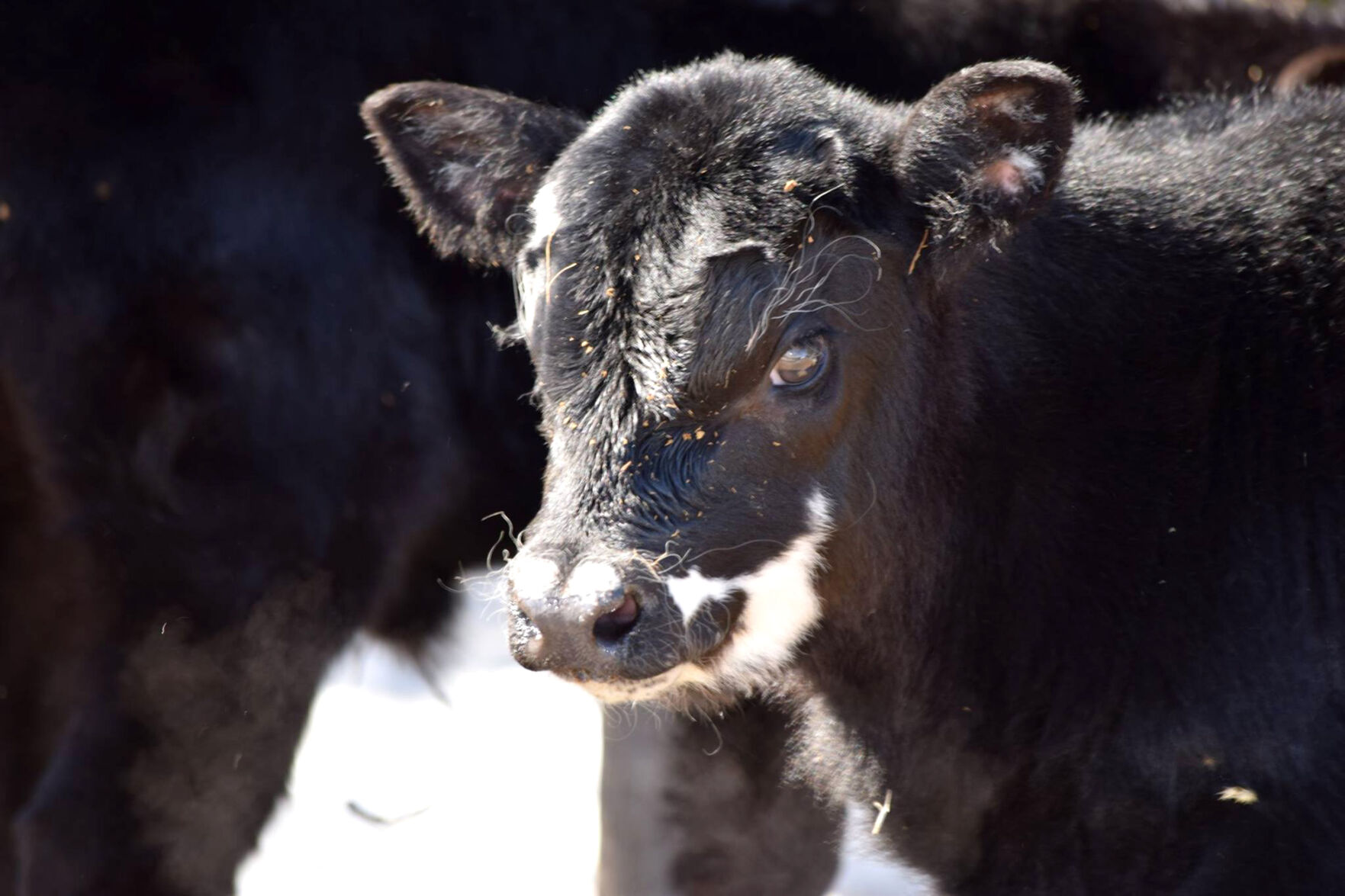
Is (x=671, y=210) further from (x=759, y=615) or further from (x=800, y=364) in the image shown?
(x=759, y=615)

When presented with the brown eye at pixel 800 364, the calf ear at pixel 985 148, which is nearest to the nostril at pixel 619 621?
the brown eye at pixel 800 364

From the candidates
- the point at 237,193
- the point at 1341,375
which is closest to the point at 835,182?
the point at 1341,375

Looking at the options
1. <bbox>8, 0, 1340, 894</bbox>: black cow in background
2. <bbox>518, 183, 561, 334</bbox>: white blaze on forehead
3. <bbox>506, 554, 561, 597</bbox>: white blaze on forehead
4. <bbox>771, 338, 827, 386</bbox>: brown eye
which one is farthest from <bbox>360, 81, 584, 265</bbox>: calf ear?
<bbox>506, 554, 561, 597</bbox>: white blaze on forehead

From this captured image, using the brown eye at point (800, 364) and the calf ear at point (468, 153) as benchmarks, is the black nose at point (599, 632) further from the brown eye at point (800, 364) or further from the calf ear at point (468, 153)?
the calf ear at point (468, 153)

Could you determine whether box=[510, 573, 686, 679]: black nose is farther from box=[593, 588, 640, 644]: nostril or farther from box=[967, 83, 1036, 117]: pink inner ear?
box=[967, 83, 1036, 117]: pink inner ear

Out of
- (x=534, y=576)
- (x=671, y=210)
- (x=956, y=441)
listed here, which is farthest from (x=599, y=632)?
(x=956, y=441)

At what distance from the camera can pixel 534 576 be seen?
3002 mm

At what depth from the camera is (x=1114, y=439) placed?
3.62m

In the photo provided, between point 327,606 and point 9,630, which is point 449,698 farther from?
point 9,630

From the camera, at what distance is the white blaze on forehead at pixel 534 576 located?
2980mm

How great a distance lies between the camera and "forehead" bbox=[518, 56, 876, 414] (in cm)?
309

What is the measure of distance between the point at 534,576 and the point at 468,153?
1.32 meters

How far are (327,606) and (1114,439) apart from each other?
2.27 m

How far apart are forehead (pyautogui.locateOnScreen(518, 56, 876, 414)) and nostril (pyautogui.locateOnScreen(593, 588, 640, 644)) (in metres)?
0.42
